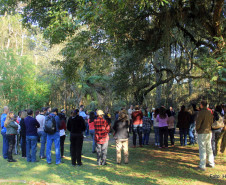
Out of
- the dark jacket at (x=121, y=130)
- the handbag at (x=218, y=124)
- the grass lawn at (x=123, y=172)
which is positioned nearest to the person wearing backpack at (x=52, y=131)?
the grass lawn at (x=123, y=172)

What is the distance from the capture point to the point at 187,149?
10.3 m

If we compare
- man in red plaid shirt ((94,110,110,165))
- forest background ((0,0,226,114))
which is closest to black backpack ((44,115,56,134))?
man in red plaid shirt ((94,110,110,165))

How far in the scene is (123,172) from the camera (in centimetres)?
695

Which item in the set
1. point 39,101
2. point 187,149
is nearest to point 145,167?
point 187,149

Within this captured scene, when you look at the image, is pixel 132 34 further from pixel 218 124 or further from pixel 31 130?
pixel 31 130

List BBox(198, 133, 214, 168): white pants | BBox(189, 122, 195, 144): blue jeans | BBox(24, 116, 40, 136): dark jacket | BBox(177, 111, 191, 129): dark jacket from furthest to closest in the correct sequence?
BBox(189, 122, 195, 144): blue jeans, BBox(177, 111, 191, 129): dark jacket, BBox(24, 116, 40, 136): dark jacket, BBox(198, 133, 214, 168): white pants

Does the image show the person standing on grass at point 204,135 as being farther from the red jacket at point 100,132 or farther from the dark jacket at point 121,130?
the red jacket at point 100,132

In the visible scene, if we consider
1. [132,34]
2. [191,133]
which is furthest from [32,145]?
[191,133]

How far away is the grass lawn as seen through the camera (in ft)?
20.0

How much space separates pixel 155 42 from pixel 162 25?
157 centimetres

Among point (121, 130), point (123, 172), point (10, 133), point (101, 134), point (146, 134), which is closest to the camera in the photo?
point (123, 172)

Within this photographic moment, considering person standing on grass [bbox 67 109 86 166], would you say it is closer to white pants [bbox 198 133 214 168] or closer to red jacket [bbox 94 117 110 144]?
red jacket [bbox 94 117 110 144]

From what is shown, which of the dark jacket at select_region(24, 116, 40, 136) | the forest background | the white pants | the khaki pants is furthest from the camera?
the dark jacket at select_region(24, 116, 40, 136)

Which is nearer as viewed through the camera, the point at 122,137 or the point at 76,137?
the point at 76,137
